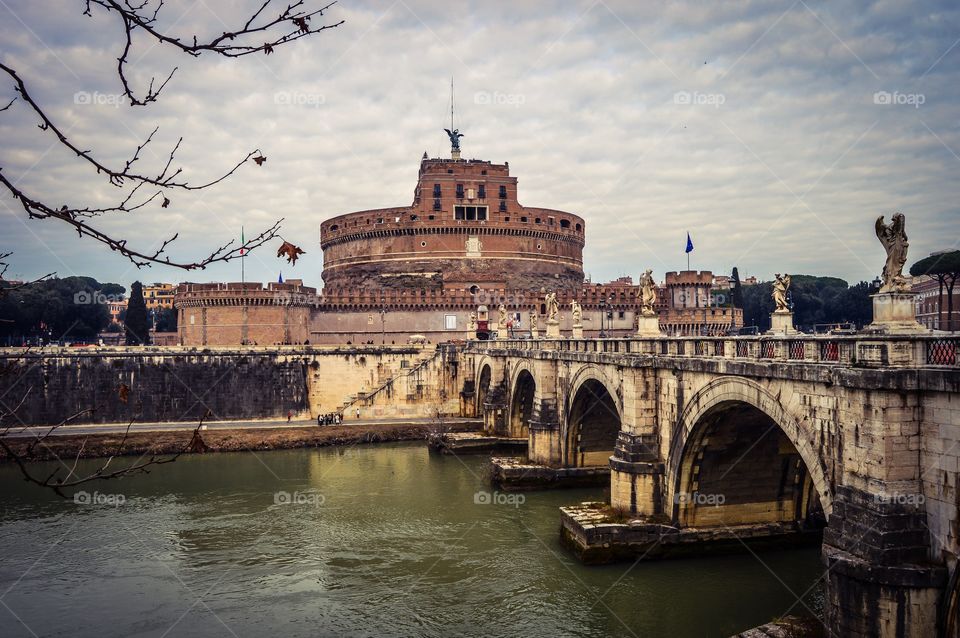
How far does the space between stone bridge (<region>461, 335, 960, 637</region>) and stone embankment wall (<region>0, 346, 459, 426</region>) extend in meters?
17.7

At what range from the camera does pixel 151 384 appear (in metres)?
40.9

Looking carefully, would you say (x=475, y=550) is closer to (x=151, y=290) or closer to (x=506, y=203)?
(x=506, y=203)

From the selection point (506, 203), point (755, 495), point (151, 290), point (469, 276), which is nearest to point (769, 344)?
point (755, 495)

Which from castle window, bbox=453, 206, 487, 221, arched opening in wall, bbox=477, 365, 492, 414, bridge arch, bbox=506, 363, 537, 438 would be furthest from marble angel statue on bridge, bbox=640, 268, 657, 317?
castle window, bbox=453, 206, 487, 221

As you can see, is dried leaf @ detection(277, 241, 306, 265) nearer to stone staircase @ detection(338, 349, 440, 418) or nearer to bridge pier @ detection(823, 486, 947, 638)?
bridge pier @ detection(823, 486, 947, 638)

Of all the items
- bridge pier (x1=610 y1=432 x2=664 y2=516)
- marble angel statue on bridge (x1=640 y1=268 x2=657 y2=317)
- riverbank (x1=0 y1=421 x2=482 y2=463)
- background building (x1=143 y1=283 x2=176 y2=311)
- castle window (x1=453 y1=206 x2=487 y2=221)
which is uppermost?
castle window (x1=453 y1=206 x2=487 y2=221)

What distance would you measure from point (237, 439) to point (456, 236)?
33.3 meters

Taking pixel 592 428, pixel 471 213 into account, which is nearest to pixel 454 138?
pixel 471 213

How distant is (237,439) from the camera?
3459 cm

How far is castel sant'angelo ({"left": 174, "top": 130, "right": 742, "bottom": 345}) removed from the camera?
2069 inches

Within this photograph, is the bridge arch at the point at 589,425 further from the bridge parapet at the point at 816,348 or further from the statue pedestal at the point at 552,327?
the statue pedestal at the point at 552,327

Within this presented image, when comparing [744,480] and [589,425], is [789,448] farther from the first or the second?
[589,425]

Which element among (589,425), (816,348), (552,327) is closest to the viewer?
(816,348)

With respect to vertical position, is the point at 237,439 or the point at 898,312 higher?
the point at 898,312
